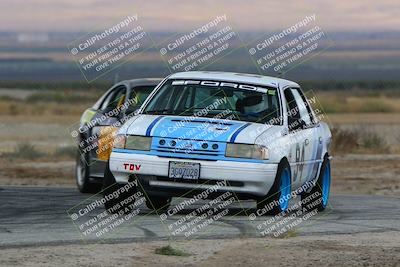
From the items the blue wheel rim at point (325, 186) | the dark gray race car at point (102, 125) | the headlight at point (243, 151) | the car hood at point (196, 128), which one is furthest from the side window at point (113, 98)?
the headlight at point (243, 151)

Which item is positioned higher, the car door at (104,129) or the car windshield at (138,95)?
the car windshield at (138,95)

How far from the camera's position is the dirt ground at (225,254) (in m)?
10.5

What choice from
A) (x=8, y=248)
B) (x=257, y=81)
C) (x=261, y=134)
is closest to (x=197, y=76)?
(x=257, y=81)

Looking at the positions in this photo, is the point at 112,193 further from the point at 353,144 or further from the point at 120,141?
the point at 353,144

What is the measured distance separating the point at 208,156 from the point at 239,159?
12.9 inches

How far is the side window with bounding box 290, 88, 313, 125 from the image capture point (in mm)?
15786

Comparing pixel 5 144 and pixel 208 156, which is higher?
pixel 208 156

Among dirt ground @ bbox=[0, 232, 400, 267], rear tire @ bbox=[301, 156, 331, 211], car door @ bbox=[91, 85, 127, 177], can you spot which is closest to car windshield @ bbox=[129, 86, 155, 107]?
car door @ bbox=[91, 85, 127, 177]

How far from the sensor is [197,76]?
15.4 m

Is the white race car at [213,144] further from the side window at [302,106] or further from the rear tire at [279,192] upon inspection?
the side window at [302,106]

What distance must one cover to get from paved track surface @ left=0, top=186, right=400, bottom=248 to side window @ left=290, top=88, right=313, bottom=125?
1.16m

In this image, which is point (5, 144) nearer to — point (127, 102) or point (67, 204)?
point (127, 102)

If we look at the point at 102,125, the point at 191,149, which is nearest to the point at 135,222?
the point at 191,149

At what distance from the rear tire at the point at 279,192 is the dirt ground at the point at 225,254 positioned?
176cm
